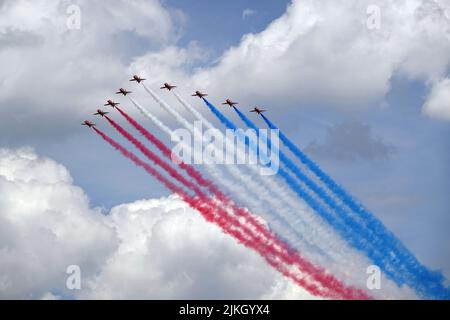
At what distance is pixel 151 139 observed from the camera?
195 metres
